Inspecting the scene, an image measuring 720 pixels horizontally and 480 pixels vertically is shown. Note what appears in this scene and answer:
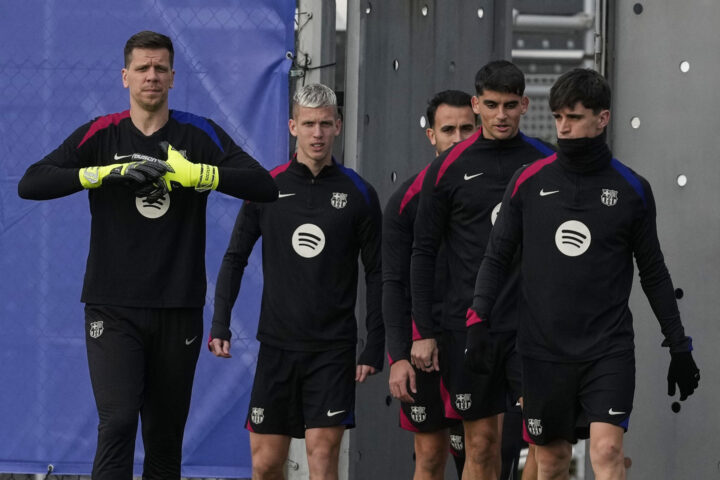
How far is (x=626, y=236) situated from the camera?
5785 mm

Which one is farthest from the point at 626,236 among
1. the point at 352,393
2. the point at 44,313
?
the point at 44,313

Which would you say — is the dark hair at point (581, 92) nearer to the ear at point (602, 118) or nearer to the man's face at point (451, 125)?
the ear at point (602, 118)

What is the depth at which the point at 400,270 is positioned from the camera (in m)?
6.68

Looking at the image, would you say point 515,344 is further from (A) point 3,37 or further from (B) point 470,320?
(A) point 3,37

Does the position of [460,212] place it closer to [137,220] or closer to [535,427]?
[535,427]

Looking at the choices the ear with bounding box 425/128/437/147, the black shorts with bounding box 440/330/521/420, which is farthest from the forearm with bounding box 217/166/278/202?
the ear with bounding box 425/128/437/147

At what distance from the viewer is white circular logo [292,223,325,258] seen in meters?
6.63

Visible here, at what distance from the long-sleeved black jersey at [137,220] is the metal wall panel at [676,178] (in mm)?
2547

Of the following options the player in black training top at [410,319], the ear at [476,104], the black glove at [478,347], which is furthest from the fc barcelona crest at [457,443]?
the ear at [476,104]

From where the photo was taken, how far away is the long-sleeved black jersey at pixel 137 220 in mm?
6031

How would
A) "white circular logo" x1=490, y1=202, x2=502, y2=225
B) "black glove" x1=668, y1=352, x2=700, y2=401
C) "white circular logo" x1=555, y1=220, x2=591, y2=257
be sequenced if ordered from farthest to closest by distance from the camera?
1. "white circular logo" x1=490, y1=202, x2=502, y2=225
2. "white circular logo" x1=555, y1=220, x2=591, y2=257
3. "black glove" x1=668, y1=352, x2=700, y2=401

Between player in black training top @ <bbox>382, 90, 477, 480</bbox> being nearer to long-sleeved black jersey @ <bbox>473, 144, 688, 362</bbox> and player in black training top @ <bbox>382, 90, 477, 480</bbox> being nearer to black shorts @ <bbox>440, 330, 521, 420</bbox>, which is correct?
black shorts @ <bbox>440, 330, 521, 420</bbox>

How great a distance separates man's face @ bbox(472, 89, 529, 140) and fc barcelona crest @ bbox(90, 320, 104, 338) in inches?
78.7

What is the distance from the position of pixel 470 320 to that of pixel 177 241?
1.32 meters
